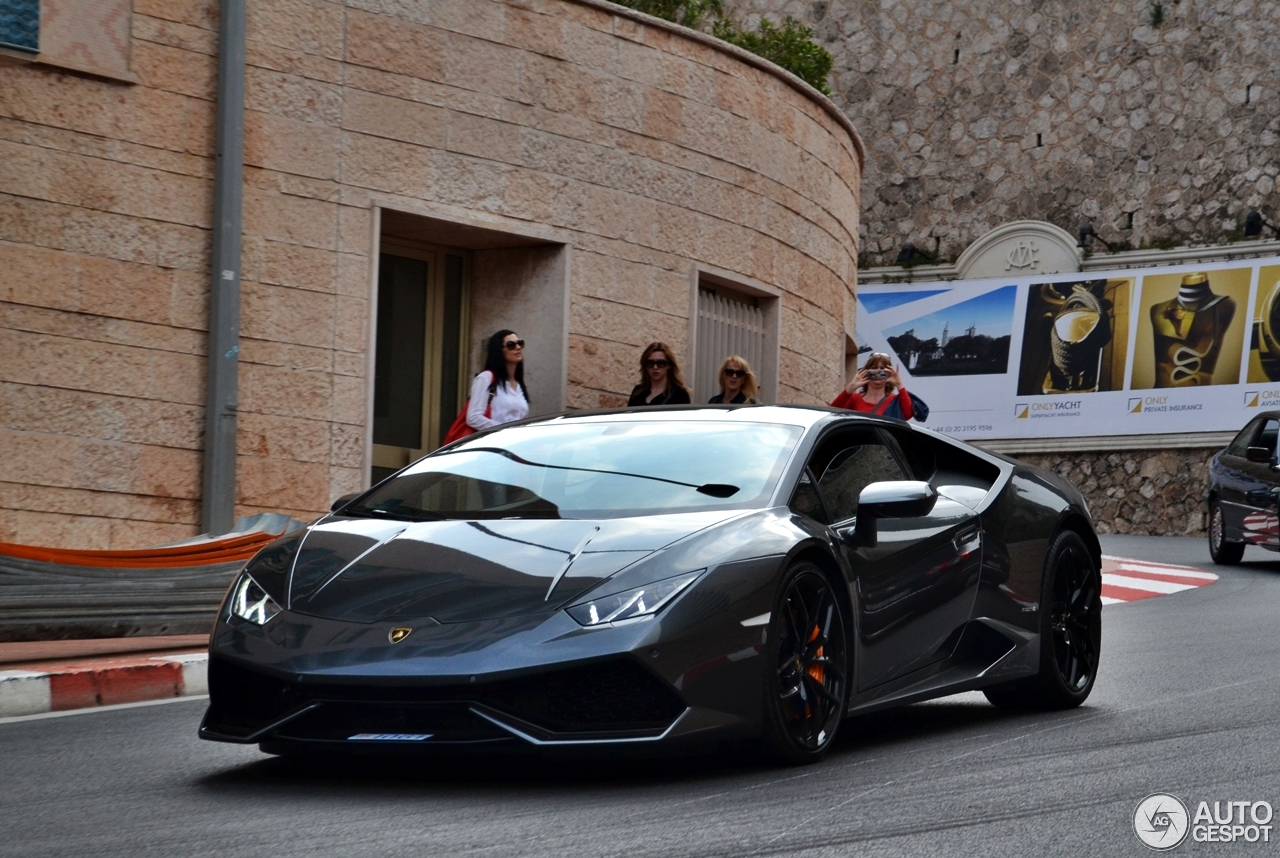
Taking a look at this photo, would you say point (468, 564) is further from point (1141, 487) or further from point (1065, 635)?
point (1141, 487)

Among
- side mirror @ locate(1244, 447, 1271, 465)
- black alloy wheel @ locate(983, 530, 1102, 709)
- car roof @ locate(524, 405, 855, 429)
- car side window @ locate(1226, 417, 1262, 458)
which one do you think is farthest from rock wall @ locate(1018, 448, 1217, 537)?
car roof @ locate(524, 405, 855, 429)

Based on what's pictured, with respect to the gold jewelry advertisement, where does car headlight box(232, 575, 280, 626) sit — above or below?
below

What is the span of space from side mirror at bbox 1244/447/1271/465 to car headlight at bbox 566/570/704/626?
13527 millimetres

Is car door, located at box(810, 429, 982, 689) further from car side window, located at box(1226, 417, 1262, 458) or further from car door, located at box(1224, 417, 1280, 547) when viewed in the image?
car side window, located at box(1226, 417, 1262, 458)

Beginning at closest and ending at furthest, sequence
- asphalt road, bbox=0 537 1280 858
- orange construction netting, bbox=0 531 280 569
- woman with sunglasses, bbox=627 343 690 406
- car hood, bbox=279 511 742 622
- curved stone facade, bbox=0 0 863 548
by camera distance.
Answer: asphalt road, bbox=0 537 1280 858 < car hood, bbox=279 511 742 622 < orange construction netting, bbox=0 531 280 569 < curved stone facade, bbox=0 0 863 548 < woman with sunglasses, bbox=627 343 690 406

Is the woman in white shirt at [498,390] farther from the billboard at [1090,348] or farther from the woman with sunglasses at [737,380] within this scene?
the billboard at [1090,348]

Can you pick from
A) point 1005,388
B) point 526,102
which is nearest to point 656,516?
point 526,102

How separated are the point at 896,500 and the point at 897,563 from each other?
0.34m

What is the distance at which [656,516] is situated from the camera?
5402mm

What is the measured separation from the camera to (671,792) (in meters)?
4.89

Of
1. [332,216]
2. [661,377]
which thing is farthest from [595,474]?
[332,216]

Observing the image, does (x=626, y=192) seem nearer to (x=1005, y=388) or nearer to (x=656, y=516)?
(x=656, y=516)

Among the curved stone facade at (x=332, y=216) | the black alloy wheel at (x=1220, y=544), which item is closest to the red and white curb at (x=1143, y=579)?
the black alloy wheel at (x=1220, y=544)

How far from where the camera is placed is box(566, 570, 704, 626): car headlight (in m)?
4.84
